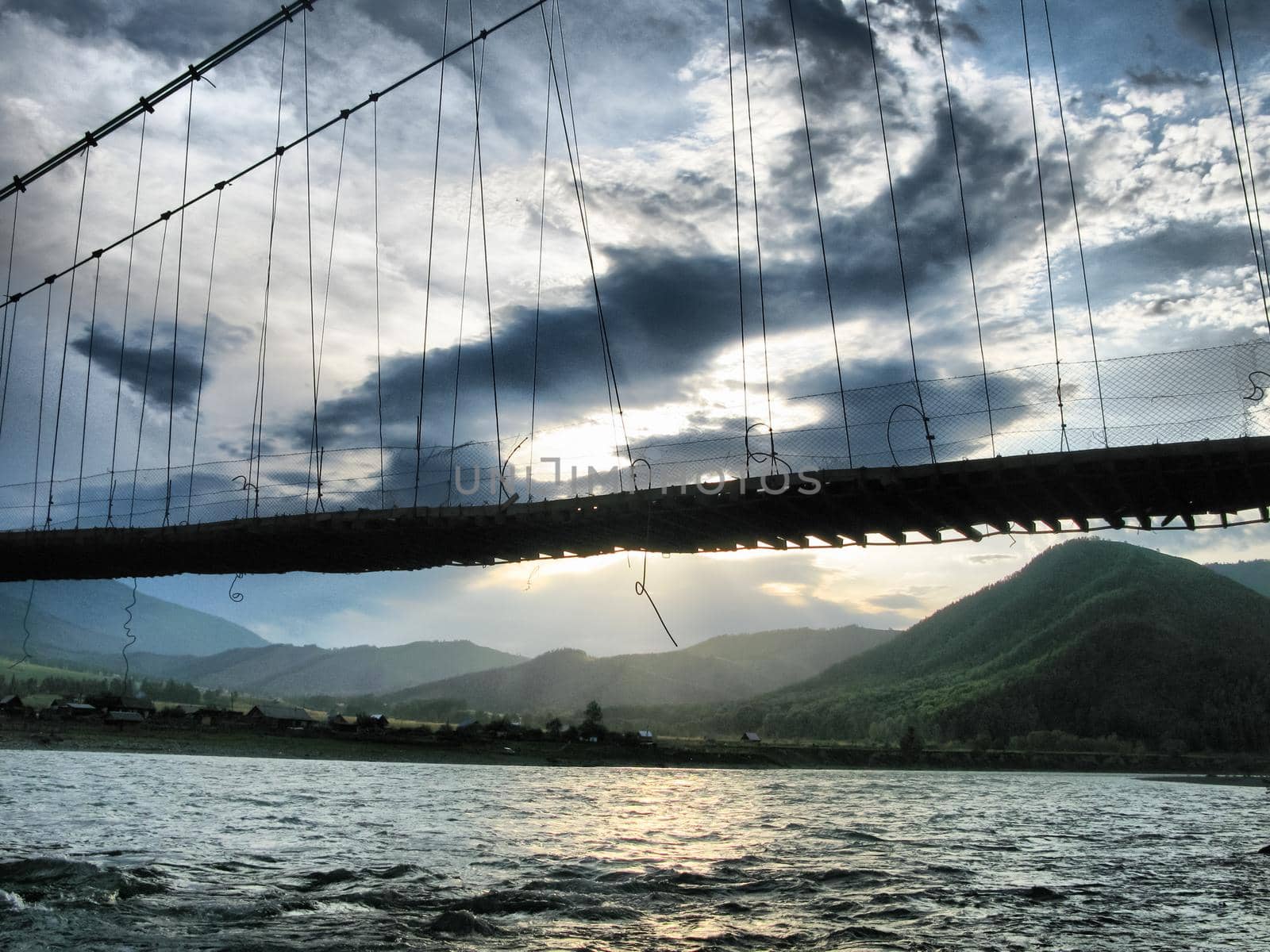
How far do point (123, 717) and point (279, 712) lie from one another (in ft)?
68.7

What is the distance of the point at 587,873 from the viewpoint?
69.4ft

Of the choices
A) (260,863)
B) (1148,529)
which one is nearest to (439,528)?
(260,863)

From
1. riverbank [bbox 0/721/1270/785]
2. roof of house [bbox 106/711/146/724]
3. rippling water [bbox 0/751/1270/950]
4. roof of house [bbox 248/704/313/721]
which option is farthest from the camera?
roof of house [bbox 248/704/313/721]

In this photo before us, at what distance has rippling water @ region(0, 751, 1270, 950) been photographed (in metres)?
14.5

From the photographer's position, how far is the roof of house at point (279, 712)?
108m

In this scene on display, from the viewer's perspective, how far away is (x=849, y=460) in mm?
26703

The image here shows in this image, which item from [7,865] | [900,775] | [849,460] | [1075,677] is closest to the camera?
[7,865]

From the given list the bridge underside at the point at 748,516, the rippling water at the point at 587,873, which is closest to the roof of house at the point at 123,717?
the rippling water at the point at 587,873

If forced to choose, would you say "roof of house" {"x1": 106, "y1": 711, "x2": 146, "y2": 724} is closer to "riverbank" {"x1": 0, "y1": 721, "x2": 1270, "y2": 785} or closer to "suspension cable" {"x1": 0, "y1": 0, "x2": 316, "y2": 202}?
"riverbank" {"x1": 0, "y1": 721, "x2": 1270, "y2": 785}

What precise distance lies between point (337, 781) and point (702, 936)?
48.1m

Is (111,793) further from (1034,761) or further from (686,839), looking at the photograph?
(1034,761)

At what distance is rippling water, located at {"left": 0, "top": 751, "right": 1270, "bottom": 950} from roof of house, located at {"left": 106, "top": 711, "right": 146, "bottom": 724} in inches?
1998

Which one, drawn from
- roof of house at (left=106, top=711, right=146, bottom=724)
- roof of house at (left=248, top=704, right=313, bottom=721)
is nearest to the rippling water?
roof of house at (left=106, top=711, right=146, bottom=724)

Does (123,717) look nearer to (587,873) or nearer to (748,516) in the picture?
(748,516)
